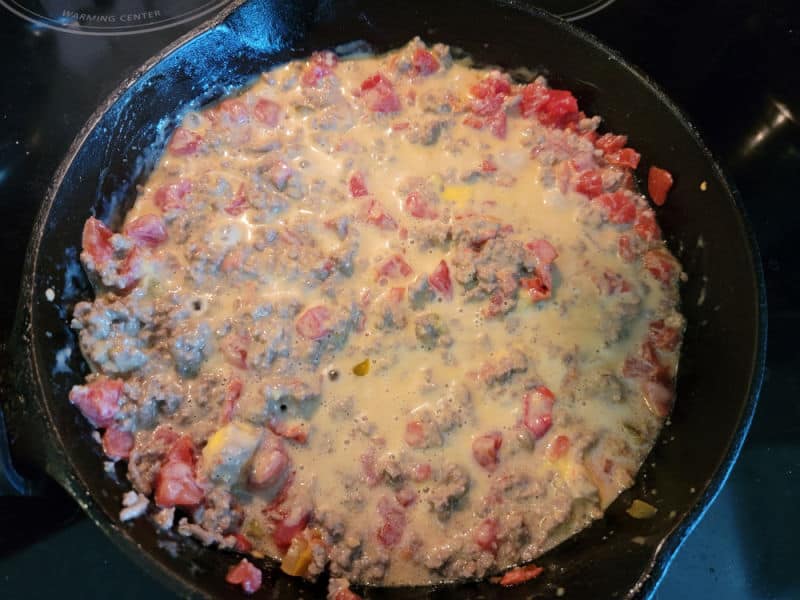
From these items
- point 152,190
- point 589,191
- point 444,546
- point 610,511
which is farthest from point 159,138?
point 610,511

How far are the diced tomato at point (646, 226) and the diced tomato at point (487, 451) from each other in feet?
3.74

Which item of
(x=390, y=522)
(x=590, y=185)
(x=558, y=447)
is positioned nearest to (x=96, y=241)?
(x=390, y=522)

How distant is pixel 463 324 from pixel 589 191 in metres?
0.86

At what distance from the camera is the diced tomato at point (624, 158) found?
3.03 meters

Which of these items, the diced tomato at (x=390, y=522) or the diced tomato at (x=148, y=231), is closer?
the diced tomato at (x=390, y=522)

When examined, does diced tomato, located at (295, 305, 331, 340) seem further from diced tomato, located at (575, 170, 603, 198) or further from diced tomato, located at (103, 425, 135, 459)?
diced tomato, located at (575, 170, 603, 198)

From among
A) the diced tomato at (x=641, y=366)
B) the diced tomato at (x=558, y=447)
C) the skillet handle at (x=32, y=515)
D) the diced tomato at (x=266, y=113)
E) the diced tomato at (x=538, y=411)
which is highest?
the diced tomato at (x=641, y=366)

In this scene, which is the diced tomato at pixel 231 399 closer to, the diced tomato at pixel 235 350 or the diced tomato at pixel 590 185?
the diced tomato at pixel 235 350

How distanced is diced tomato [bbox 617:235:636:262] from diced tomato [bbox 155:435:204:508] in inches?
73.9

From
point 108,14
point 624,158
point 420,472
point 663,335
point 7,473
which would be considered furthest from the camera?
point 108,14

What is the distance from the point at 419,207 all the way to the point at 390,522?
4.14ft

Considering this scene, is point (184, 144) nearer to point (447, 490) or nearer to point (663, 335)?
point (447, 490)

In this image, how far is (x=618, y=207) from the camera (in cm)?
290

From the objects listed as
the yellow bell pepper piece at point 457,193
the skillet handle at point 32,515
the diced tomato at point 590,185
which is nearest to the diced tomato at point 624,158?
the diced tomato at point 590,185
